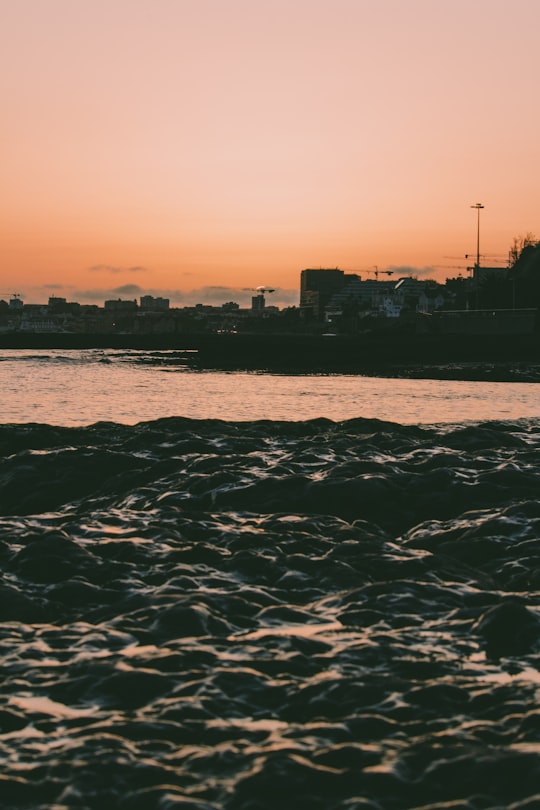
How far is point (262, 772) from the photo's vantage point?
4883 millimetres

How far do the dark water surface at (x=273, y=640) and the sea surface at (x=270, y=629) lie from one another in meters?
0.02

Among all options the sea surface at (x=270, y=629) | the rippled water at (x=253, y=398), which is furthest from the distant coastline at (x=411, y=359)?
the sea surface at (x=270, y=629)

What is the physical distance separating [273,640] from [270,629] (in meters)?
0.29

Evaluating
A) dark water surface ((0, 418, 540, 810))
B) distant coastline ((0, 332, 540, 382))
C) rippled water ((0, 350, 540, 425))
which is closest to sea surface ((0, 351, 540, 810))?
dark water surface ((0, 418, 540, 810))

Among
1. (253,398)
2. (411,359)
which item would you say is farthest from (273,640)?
(411,359)

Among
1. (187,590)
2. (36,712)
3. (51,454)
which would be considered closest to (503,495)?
(187,590)

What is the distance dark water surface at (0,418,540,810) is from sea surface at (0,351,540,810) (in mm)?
Result: 21

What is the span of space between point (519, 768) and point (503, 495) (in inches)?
313

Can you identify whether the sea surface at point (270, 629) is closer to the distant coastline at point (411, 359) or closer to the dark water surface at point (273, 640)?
the dark water surface at point (273, 640)

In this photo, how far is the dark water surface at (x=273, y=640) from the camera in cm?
491

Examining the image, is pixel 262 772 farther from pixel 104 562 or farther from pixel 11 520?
pixel 11 520

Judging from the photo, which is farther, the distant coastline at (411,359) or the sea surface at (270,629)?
the distant coastline at (411,359)

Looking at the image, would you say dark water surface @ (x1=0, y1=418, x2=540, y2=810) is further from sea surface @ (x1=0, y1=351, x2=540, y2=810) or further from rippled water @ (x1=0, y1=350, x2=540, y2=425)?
rippled water @ (x1=0, y1=350, x2=540, y2=425)

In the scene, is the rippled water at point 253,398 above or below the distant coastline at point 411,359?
below
